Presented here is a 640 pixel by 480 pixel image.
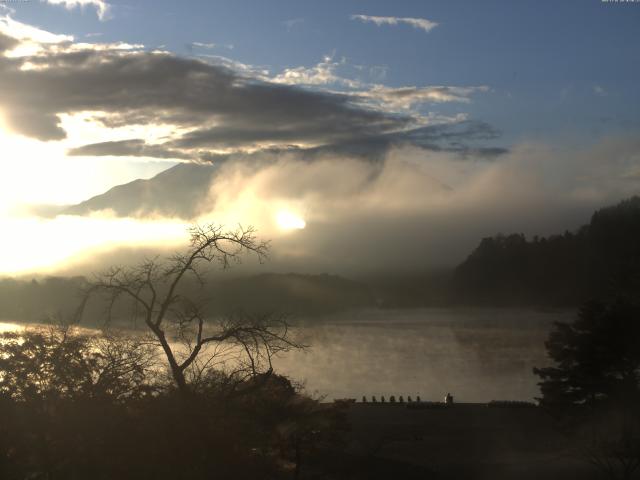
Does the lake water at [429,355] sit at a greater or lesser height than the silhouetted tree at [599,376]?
lesser

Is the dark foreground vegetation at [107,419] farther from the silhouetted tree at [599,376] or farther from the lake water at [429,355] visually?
the lake water at [429,355]

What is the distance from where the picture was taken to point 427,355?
10831cm

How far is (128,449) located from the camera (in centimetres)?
1321

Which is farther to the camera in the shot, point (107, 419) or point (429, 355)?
point (429, 355)

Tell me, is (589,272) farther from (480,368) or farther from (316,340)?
(316,340)

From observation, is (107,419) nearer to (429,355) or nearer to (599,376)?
A: (599,376)

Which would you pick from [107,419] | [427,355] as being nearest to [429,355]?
[427,355]

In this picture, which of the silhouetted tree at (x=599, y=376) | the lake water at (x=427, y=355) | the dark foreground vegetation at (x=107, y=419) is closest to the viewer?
the dark foreground vegetation at (x=107, y=419)

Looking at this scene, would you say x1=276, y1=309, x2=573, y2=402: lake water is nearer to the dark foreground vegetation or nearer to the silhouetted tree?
the silhouetted tree

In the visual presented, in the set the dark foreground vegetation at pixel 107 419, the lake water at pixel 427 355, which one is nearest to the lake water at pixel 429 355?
the lake water at pixel 427 355

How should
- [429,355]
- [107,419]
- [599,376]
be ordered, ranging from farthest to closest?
[429,355], [599,376], [107,419]

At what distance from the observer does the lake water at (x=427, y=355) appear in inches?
2931

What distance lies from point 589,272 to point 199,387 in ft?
362

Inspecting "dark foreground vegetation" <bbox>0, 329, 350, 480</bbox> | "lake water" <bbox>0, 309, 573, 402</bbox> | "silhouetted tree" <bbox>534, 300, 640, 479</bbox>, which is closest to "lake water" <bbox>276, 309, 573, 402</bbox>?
"lake water" <bbox>0, 309, 573, 402</bbox>
